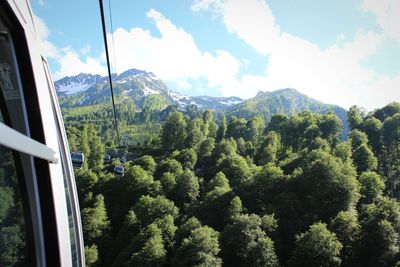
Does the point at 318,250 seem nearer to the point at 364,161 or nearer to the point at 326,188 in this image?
→ the point at 326,188

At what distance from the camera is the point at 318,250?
6028 centimetres

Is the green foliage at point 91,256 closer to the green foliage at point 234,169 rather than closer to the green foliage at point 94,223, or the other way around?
the green foliage at point 94,223

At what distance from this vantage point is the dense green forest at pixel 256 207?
63.2 m

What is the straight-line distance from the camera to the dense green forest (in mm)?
63250

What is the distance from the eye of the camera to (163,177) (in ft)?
322

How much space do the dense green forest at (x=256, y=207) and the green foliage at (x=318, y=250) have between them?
6.0 inches

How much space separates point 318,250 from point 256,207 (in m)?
23.3

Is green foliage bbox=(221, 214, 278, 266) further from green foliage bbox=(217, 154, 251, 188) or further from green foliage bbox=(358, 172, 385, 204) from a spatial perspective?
green foliage bbox=(217, 154, 251, 188)

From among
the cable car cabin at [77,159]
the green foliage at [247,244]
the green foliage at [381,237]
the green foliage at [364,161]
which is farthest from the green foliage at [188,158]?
the cable car cabin at [77,159]

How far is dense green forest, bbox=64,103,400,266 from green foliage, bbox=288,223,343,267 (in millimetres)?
153

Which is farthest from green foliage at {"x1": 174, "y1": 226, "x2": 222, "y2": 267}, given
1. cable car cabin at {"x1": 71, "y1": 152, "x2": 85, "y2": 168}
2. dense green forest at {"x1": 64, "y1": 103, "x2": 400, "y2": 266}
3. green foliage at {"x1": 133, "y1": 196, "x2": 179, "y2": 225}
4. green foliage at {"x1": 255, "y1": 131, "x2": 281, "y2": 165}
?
cable car cabin at {"x1": 71, "y1": 152, "x2": 85, "y2": 168}

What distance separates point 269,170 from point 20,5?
3451 inches

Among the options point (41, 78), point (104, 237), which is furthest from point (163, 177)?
point (41, 78)

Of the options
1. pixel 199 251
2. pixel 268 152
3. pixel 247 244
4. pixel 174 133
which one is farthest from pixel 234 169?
pixel 174 133
